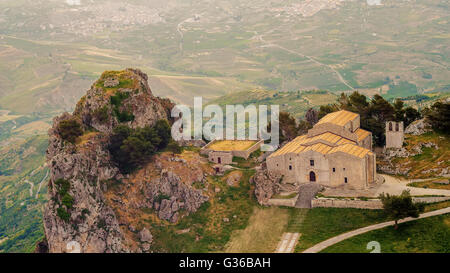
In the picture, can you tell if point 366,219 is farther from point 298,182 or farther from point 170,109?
point 170,109

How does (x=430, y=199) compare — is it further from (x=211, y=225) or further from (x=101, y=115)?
(x=101, y=115)

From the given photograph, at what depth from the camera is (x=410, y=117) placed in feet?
276

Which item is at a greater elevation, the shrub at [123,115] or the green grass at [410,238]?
the shrub at [123,115]

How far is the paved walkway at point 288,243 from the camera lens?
5897cm

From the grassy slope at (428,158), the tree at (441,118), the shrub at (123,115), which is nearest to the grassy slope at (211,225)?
the shrub at (123,115)

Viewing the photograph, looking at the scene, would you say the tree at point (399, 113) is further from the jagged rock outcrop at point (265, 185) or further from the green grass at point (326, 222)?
the green grass at point (326, 222)

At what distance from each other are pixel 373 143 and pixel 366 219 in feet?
69.9

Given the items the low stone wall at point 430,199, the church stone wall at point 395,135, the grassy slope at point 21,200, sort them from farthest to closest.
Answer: the grassy slope at point 21,200, the church stone wall at point 395,135, the low stone wall at point 430,199

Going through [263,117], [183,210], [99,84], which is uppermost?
[99,84]

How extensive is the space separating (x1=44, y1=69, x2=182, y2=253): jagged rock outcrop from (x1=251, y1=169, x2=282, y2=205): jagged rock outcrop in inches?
316

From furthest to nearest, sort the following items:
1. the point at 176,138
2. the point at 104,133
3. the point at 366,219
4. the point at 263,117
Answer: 1. the point at 263,117
2. the point at 176,138
3. the point at 104,133
4. the point at 366,219

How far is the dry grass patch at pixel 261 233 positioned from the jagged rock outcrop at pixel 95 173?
28.3 ft
